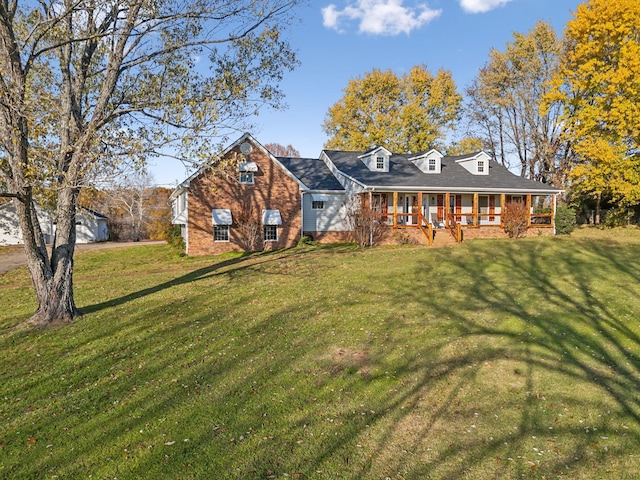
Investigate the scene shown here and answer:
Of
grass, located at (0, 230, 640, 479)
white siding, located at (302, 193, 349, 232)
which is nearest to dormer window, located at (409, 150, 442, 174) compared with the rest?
white siding, located at (302, 193, 349, 232)

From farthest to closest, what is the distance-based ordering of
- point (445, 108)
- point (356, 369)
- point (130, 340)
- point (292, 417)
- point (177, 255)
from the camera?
point (445, 108)
point (177, 255)
point (130, 340)
point (356, 369)
point (292, 417)

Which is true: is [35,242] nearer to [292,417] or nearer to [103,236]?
[292,417]

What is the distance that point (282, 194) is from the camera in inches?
959

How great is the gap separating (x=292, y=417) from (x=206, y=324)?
4.91 metres

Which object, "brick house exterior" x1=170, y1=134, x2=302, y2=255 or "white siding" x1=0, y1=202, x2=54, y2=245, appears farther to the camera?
"white siding" x1=0, y1=202, x2=54, y2=245

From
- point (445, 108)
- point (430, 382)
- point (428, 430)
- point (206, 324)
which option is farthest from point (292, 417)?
point (445, 108)

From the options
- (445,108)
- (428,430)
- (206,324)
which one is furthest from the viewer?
(445,108)

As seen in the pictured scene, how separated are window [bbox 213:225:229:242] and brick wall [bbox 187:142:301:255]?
185mm

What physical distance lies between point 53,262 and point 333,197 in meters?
18.0

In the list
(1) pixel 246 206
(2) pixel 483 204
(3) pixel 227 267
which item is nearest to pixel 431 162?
(2) pixel 483 204

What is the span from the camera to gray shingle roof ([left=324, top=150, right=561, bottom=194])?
82.4 feet

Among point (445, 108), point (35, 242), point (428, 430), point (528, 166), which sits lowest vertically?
point (428, 430)

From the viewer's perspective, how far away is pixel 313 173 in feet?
94.0

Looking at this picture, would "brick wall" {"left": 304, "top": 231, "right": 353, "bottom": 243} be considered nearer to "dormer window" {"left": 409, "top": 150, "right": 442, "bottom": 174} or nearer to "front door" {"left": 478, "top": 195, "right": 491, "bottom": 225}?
"dormer window" {"left": 409, "top": 150, "right": 442, "bottom": 174}
